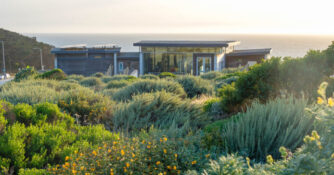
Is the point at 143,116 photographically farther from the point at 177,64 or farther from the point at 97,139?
the point at 177,64

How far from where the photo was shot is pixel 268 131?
519cm

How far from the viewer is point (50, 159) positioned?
490 centimetres

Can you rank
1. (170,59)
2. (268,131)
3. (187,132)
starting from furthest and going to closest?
1. (170,59)
2. (187,132)
3. (268,131)

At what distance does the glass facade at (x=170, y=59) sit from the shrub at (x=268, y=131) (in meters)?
27.0

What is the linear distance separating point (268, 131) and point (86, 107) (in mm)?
4556

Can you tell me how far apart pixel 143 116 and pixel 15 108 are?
2.75 m

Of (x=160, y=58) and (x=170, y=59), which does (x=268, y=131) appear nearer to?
(x=170, y=59)

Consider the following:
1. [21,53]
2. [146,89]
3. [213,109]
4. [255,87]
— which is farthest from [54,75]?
[21,53]

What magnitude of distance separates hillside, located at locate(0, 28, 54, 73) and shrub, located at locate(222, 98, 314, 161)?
6528 centimetres

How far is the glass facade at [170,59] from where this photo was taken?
3272cm

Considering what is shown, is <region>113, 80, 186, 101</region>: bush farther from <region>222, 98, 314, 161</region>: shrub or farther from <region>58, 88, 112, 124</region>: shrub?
<region>222, 98, 314, 161</region>: shrub

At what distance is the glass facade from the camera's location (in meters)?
32.7

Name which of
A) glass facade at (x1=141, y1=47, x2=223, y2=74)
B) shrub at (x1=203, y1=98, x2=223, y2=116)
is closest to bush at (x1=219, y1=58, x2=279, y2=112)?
shrub at (x1=203, y1=98, x2=223, y2=116)

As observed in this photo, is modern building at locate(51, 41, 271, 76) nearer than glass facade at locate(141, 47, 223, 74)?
Yes
